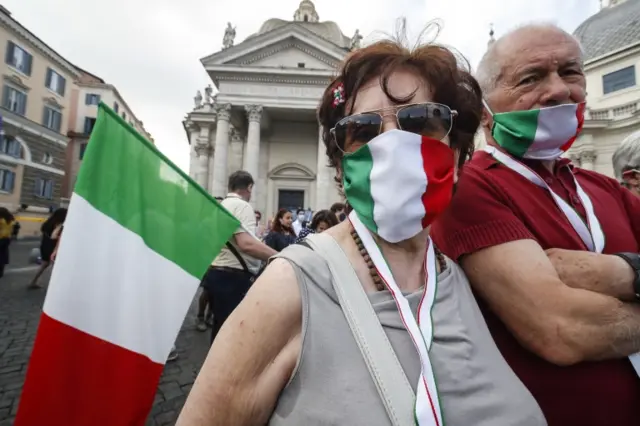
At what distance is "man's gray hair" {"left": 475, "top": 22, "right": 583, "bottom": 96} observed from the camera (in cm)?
138

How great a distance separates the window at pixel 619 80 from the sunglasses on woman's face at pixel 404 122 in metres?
30.0

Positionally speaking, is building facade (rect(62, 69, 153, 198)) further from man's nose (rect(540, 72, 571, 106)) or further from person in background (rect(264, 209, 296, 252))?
man's nose (rect(540, 72, 571, 106))

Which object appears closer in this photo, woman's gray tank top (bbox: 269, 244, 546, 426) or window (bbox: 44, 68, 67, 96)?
woman's gray tank top (bbox: 269, 244, 546, 426)

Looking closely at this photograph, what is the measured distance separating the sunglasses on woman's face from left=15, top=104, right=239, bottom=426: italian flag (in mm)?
1274

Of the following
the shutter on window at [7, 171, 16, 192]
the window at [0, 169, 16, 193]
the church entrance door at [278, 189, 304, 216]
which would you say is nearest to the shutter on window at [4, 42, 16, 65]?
the window at [0, 169, 16, 193]

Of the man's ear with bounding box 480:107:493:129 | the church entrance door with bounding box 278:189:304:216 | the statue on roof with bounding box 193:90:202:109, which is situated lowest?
the man's ear with bounding box 480:107:493:129

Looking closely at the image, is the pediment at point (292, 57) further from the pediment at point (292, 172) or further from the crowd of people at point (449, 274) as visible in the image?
the crowd of people at point (449, 274)

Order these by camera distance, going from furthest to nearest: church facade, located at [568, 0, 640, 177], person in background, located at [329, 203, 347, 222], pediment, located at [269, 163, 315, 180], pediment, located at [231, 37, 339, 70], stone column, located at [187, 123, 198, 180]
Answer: stone column, located at [187, 123, 198, 180]
pediment, located at [269, 163, 315, 180]
pediment, located at [231, 37, 339, 70]
church facade, located at [568, 0, 640, 177]
person in background, located at [329, 203, 347, 222]

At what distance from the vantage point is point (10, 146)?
24766 mm

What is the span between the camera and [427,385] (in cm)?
80

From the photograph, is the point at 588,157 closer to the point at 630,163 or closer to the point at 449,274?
the point at 630,163

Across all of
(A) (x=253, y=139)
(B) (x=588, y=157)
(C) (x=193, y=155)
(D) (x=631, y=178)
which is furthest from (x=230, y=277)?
(C) (x=193, y=155)

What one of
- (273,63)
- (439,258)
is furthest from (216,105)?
(439,258)

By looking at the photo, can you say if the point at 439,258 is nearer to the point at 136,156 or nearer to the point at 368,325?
the point at 368,325
